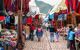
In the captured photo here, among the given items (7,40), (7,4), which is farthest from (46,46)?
(7,40)

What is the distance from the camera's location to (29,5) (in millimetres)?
30234

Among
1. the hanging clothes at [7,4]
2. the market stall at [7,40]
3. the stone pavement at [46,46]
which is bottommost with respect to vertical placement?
the stone pavement at [46,46]

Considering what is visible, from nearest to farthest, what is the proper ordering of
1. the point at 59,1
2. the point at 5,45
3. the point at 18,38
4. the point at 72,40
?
the point at 5,45 < the point at 18,38 < the point at 72,40 < the point at 59,1

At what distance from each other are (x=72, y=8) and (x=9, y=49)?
5.79 m

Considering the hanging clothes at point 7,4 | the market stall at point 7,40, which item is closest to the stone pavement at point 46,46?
the hanging clothes at point 7,4

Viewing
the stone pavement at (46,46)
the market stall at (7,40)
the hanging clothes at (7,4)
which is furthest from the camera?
the stone pavement at (46,46)

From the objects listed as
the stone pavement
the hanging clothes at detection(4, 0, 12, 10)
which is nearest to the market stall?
the hanging clothes at detection(4, 0, 12, 10)

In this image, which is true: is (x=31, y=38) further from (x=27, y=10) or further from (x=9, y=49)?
(x=9, y=49)

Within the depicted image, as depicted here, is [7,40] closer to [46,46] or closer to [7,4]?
[7,4]

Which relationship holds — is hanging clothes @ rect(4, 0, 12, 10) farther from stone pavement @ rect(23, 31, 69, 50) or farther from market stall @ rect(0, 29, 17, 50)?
stone pavement @ rect(23, 31, 69, 50)

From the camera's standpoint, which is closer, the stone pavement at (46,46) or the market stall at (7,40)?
the market stall at (7,40)

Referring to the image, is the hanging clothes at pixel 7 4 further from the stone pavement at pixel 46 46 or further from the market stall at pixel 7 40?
the stone pavement at pixel 46 46

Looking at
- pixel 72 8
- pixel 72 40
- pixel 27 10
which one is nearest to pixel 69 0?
Answer: pixel 72 8

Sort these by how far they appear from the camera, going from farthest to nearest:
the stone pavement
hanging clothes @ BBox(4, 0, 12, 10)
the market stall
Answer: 1. the stone pavement
2. hanging clothes @ BBox(4, 0, 12, 10)
3. the market stall
